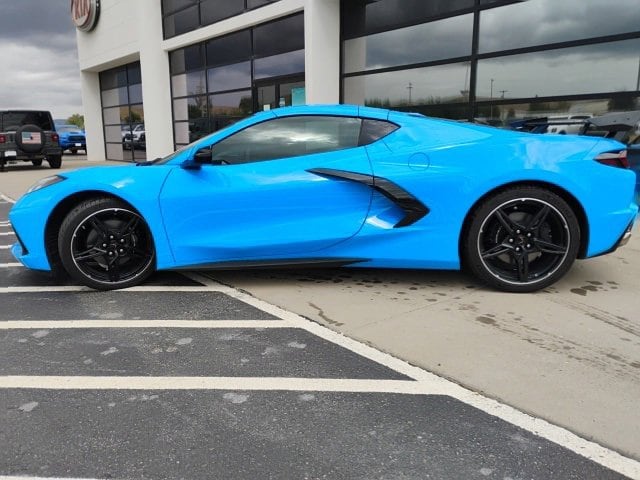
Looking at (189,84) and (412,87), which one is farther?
(189,84)

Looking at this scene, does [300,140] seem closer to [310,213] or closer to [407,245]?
[310,213]

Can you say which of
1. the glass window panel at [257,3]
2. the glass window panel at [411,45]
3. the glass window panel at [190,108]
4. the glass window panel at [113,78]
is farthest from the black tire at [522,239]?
the glass window panel at [113,78]

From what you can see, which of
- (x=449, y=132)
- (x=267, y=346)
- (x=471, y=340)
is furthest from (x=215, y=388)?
(x=449, y=132)

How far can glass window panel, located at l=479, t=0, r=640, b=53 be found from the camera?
699 centimetres

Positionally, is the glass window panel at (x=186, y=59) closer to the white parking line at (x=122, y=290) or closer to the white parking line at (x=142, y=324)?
the white parking line at (x=122, y=290)

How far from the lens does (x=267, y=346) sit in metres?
3.06

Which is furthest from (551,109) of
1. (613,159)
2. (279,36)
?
(279,36)

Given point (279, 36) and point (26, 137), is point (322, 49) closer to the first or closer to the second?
point (279, 36)

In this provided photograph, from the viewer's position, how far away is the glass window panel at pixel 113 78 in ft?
65.0

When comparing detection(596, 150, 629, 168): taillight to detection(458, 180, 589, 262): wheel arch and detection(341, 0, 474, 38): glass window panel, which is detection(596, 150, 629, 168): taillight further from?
detection(341, 0, 474, 38): glass window panel

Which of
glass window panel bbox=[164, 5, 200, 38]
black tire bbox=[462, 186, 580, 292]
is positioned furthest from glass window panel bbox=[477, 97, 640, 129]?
glass window panel bbox=[164, 5, 200, 38]

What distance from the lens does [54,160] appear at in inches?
709

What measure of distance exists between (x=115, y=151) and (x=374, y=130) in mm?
19899

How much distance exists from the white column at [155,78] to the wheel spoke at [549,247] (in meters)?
14.7
